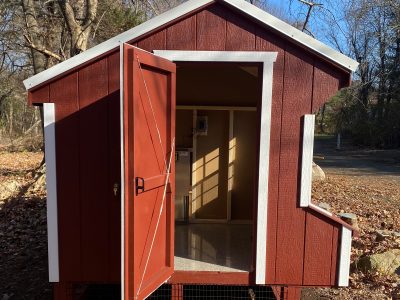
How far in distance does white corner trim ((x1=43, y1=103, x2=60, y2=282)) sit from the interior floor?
1.25m

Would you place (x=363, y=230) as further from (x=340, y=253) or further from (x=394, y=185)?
(x=394, y=185)

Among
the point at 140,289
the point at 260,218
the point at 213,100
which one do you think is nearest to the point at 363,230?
the point at 213,100

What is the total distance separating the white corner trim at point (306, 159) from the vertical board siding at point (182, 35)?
1323 mm

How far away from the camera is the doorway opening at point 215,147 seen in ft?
20.3

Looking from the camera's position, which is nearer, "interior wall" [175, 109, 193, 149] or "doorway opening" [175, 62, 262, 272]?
"doorway opening" [175, 62, 262, 272]

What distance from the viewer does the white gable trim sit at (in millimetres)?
3768

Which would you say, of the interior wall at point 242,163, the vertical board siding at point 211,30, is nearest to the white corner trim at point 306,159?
the vertical board siding at point 211,30

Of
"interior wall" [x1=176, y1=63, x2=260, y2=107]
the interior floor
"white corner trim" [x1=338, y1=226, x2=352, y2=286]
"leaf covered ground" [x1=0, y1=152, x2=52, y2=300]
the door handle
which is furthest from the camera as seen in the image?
"interior wall" [x1=176, y1=63, x2=260, y2=107]

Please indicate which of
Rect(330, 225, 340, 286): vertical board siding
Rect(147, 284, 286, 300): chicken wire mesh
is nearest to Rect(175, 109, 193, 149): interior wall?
Rect(147, 284, 286, 300): chicken wire mesh

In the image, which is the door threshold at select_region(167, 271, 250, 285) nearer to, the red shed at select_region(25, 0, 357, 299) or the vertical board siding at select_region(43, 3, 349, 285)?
the red shed at select_region(25, 0, 357, 299)

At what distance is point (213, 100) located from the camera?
6254 millimetres

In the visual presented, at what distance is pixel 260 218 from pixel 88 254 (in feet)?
5.81

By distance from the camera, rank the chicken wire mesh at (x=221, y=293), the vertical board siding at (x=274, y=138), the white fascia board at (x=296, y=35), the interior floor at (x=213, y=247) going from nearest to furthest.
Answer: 1. the white fascia board at (x=296, y=35)
2. the vertical board siding at (x=274, y=138)
3. the interior floor at (x=213, y=247)
4. the chicken wire mesh at (x=221, y=293)

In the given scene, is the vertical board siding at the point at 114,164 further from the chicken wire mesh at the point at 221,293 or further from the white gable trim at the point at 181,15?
the chicken wire mesh at the point at 221,293
